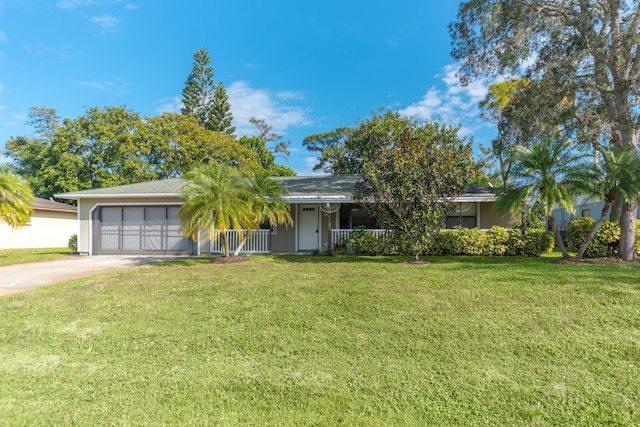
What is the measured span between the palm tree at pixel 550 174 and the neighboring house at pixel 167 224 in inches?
157

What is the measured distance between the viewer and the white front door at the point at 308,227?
1375cm

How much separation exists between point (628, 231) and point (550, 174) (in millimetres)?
3446

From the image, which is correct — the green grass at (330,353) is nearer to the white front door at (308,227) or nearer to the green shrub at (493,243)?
the green shrub at (493,243)

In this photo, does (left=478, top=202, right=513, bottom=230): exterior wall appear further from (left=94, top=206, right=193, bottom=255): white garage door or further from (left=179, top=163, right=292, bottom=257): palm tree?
(left=94, top=206, right=193, bottom=255): white garage door

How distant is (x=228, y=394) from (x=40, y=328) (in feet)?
11.6

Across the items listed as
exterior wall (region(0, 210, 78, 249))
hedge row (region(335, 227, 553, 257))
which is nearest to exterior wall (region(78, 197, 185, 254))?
exterior wall (region(0, 210, 78, 249))

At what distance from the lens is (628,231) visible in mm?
9766

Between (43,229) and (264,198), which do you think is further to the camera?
(43,229)

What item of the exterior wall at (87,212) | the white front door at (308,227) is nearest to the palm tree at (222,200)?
the white front door at (308,227)

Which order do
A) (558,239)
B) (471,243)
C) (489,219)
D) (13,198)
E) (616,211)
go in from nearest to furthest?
(558,239) → (616,211) → (471,243) → (13,198) → (489,219)

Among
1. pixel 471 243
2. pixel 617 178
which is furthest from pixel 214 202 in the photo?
pixel 617 178

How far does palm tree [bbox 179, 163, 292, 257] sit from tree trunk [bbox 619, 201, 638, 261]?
10.7m

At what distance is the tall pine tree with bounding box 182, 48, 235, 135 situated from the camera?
31391 millimetres

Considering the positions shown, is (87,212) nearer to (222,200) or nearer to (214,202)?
(214,202)
